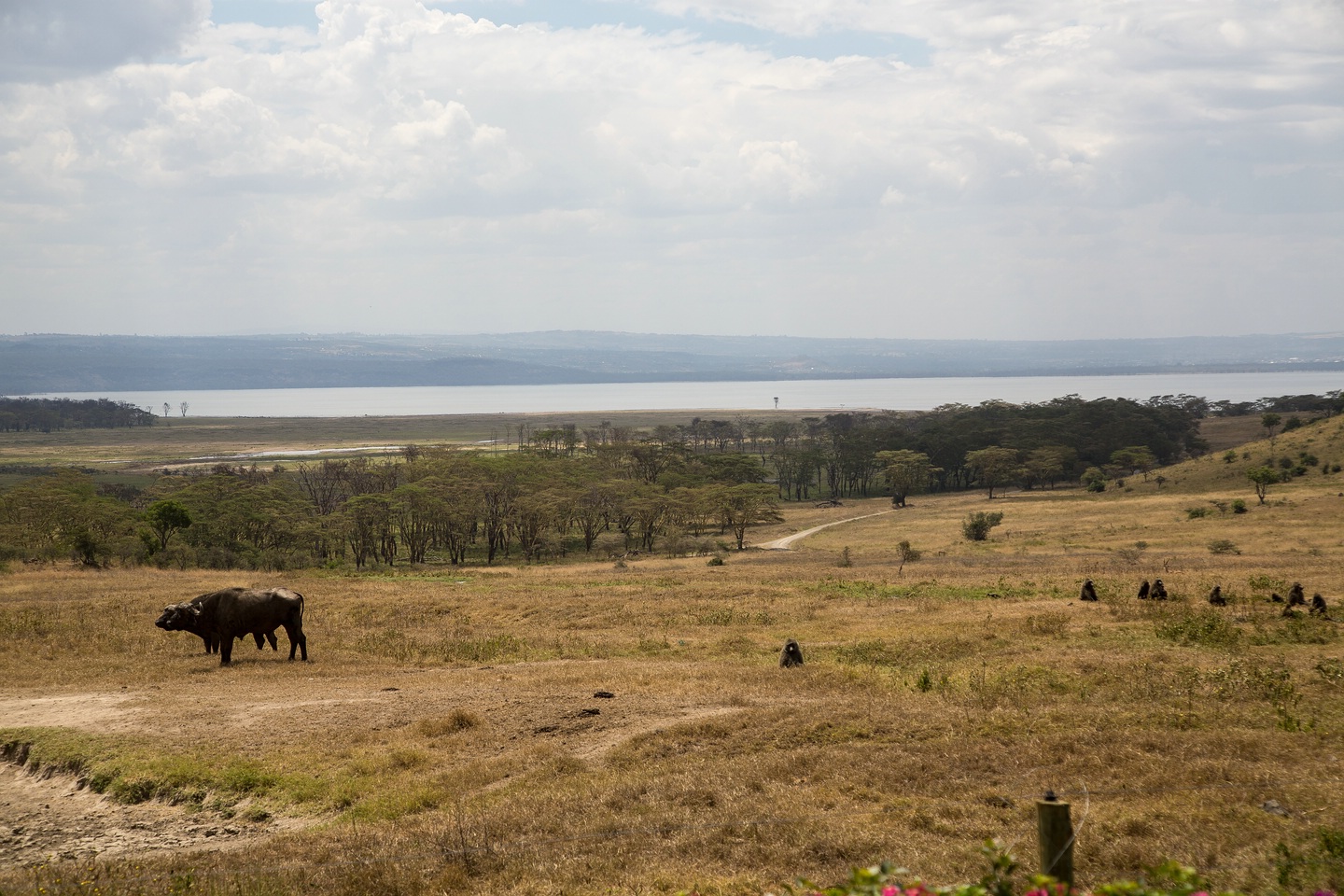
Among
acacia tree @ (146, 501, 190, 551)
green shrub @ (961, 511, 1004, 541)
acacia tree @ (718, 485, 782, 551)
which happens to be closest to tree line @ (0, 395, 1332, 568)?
acacia tree @ (146, 501, 190, 551)

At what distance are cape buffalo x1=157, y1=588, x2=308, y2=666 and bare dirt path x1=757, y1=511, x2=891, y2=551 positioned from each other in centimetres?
4740

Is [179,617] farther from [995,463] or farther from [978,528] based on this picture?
[995,463]

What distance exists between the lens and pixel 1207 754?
36.5 feet

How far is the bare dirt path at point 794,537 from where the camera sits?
69.8 metres

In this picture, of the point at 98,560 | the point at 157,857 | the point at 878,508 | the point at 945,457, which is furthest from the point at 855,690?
the point at 945,457

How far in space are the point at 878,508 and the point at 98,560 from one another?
69925mm

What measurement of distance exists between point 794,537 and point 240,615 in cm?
5912

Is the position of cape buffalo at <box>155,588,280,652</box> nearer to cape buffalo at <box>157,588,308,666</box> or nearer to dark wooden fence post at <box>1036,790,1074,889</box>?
cape buffalo at <box>157,588,308,666</box>

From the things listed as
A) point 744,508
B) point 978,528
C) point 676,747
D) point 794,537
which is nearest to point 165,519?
point 744,508

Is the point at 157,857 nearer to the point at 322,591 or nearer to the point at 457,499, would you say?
the point at 322,591

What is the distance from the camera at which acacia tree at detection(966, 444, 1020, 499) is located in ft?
331

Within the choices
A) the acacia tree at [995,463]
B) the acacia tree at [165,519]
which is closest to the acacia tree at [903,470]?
the acacia tree at [995,463]

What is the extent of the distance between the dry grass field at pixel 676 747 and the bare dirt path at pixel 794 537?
40062 mm

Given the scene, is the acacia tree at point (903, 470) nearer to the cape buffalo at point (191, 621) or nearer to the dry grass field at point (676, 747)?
the dry grass field at point (676, 747)
